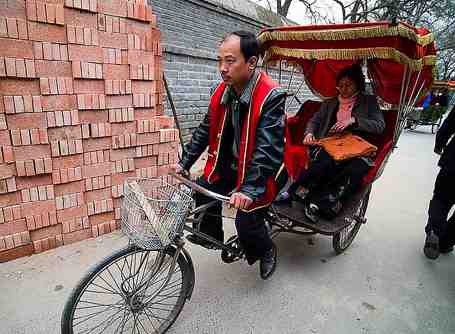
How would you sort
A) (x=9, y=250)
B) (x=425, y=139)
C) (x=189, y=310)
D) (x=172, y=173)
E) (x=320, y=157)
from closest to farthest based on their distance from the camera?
(x=172, y=173) < (x=189, y=310) < (x=9, y=250) < (x=320, y=157) < (x=425, y=139)

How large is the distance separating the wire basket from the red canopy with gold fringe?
1.88m

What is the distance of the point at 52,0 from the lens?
2217 mm

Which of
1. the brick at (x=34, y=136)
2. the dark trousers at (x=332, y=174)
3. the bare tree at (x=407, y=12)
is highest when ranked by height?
the bare tree at (x=407, y=12)

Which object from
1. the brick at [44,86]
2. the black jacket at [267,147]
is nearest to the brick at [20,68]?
the brick at [44,86]

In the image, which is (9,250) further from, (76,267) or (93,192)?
(93,192)

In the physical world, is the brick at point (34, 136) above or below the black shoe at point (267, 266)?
above

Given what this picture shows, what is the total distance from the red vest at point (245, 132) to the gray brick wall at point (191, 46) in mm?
3494

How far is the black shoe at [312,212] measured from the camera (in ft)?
8.26

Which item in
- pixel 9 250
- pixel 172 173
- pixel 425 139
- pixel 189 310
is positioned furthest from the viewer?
pixel 425 139

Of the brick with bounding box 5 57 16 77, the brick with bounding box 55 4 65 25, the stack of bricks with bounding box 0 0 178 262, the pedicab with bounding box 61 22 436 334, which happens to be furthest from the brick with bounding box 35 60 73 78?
the pedicab with bounding box 61 22 436 334

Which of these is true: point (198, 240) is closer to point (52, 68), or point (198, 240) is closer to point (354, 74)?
point (52, 68)

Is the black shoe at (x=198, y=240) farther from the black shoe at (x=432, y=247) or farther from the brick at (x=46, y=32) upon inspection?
the black shoe at (x=432, y=247)

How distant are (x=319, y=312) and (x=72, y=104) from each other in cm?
243

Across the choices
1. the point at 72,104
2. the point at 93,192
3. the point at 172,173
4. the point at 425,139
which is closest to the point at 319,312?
the point at 172,173
